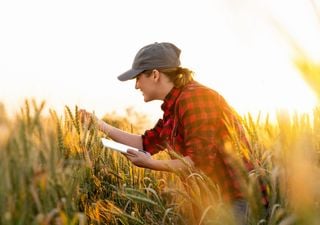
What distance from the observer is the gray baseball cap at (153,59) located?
12.6ft

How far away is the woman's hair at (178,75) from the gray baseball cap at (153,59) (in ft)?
0.09

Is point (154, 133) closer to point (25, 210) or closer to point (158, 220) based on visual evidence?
point (158, 220)

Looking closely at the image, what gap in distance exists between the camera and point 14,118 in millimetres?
1808

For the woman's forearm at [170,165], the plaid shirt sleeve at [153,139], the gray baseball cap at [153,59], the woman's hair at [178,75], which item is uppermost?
the gray baseball cap at [153,59]

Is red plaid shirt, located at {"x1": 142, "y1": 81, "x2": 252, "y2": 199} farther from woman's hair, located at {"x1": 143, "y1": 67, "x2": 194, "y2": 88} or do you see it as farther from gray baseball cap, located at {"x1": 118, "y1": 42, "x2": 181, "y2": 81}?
gray baseball cap, located at {"x1": 118, "y1": 42, "x2": 181, "y2": 81}

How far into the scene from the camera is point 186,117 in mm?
3490

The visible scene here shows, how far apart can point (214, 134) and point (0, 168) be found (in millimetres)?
1901

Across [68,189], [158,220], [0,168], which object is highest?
[0,168]

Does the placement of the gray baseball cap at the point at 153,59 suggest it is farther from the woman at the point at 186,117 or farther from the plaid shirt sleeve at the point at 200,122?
the plaid shirt sleeve at the point at 200,122

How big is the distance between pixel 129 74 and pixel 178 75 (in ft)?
0.98

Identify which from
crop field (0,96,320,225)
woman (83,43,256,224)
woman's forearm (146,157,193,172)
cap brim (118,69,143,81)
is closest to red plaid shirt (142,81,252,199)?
woman (83,43,256,224)

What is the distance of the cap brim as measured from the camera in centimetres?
387

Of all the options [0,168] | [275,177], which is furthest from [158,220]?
[0,168]

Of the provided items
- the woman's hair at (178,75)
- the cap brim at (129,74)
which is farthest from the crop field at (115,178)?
the woman's hair at (178,75)
